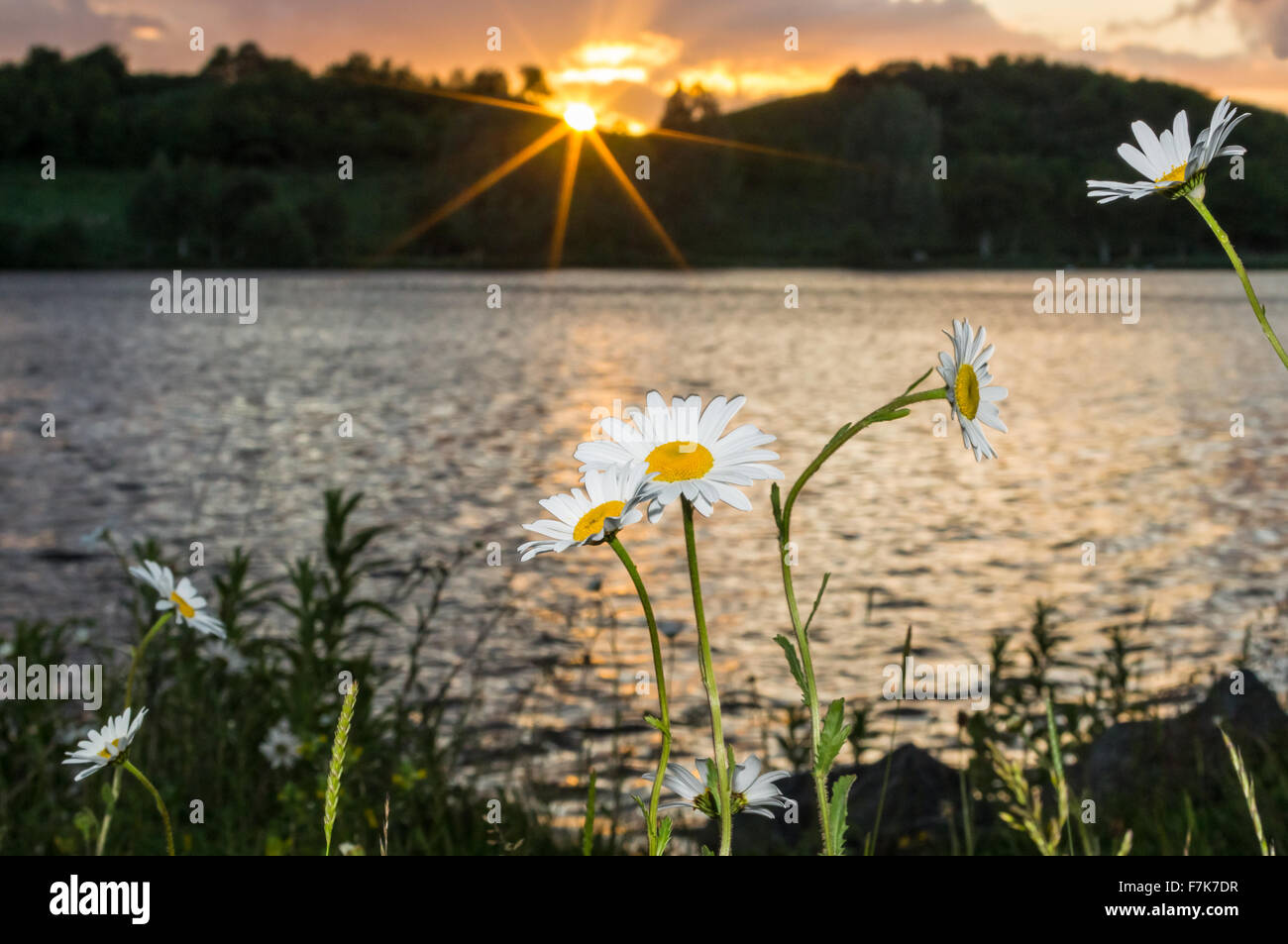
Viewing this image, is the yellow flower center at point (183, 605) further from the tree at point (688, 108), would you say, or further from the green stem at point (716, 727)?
the tree at point (688, 108)

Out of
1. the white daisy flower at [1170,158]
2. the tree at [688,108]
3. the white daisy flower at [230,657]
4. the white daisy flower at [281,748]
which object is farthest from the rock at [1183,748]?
the tree at [688,108]

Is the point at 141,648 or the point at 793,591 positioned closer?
the point at 793,591

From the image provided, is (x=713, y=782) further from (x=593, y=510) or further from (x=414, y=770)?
(x=414, y=770)

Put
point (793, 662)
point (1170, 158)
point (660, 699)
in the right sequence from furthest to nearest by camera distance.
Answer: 1. point (1170, 158)
2. point (793, 662)
3. point (660, 699)

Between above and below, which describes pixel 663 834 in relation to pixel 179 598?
below

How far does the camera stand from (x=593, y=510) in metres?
0.82

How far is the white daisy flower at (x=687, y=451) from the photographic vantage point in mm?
764

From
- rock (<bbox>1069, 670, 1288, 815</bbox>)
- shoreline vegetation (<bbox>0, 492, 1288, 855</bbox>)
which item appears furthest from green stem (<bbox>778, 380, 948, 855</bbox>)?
rock (<bbox>1069, 670, 1288, 815</bbox>)

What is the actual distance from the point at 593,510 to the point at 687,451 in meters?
0.08

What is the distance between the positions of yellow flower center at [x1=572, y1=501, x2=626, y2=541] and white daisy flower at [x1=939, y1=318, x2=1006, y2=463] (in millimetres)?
245

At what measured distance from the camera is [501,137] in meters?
111

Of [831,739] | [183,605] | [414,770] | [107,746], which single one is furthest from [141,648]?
[414,770]

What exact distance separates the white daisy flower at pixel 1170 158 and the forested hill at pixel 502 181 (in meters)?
98.2

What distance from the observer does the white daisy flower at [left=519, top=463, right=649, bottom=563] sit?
736 millimetres
